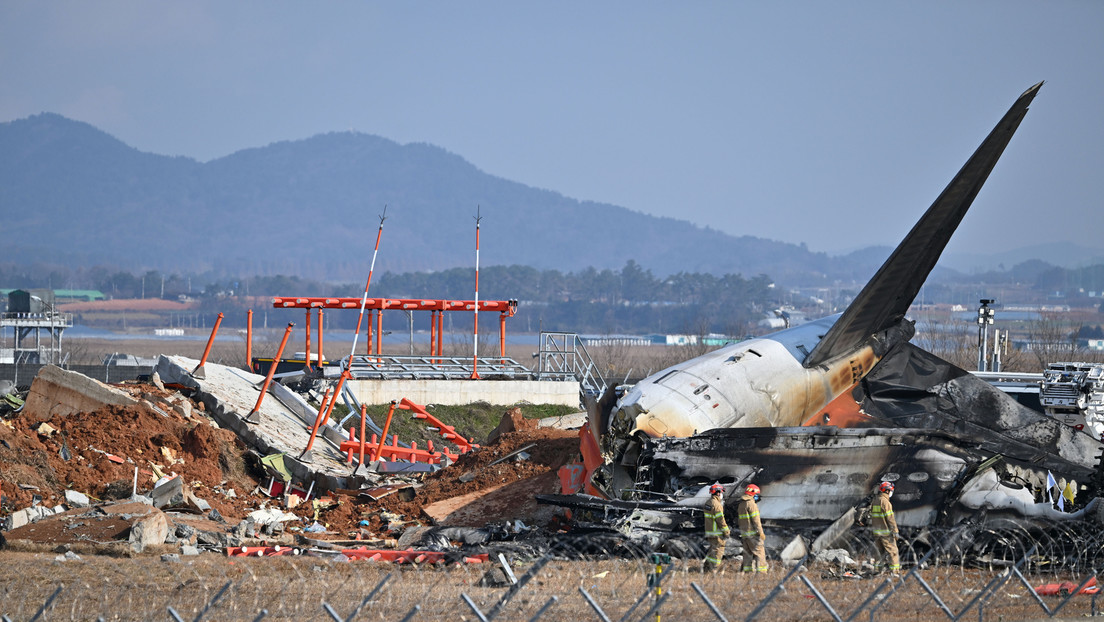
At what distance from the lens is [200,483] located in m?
23.8

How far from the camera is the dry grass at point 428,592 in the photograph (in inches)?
518

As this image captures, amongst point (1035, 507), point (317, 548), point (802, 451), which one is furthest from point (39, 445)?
point (1035, 507)

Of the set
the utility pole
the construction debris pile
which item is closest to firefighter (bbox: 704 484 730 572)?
the construction debris pile

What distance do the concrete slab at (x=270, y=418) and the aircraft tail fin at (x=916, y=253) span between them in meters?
10.7

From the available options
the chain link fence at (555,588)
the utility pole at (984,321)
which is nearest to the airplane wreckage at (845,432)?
the chain link fence at (555,588)

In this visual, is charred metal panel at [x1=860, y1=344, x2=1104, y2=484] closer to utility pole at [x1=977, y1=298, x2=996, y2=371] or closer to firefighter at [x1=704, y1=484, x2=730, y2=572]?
firefighter at [x1=704, y1=484, x2=730, y2=572]

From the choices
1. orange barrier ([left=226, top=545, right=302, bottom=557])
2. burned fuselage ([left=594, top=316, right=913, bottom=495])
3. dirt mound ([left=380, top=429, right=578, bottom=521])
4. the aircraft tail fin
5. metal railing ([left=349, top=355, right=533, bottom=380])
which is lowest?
orange barrier ([left=226, top=545, right=302, bottom=557])

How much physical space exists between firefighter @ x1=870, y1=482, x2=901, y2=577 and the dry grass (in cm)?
61

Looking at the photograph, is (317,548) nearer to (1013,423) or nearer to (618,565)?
(618,565)

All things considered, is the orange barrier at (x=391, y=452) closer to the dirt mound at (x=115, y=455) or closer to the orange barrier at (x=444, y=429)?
→ the orange barrier at (x=444, y=429)

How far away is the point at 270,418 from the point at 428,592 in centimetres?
1662

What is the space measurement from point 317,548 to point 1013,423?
14.8 m

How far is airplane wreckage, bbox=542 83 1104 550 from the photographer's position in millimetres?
17922

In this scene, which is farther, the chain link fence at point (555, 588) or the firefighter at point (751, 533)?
the firefighter at point (751, 533)
